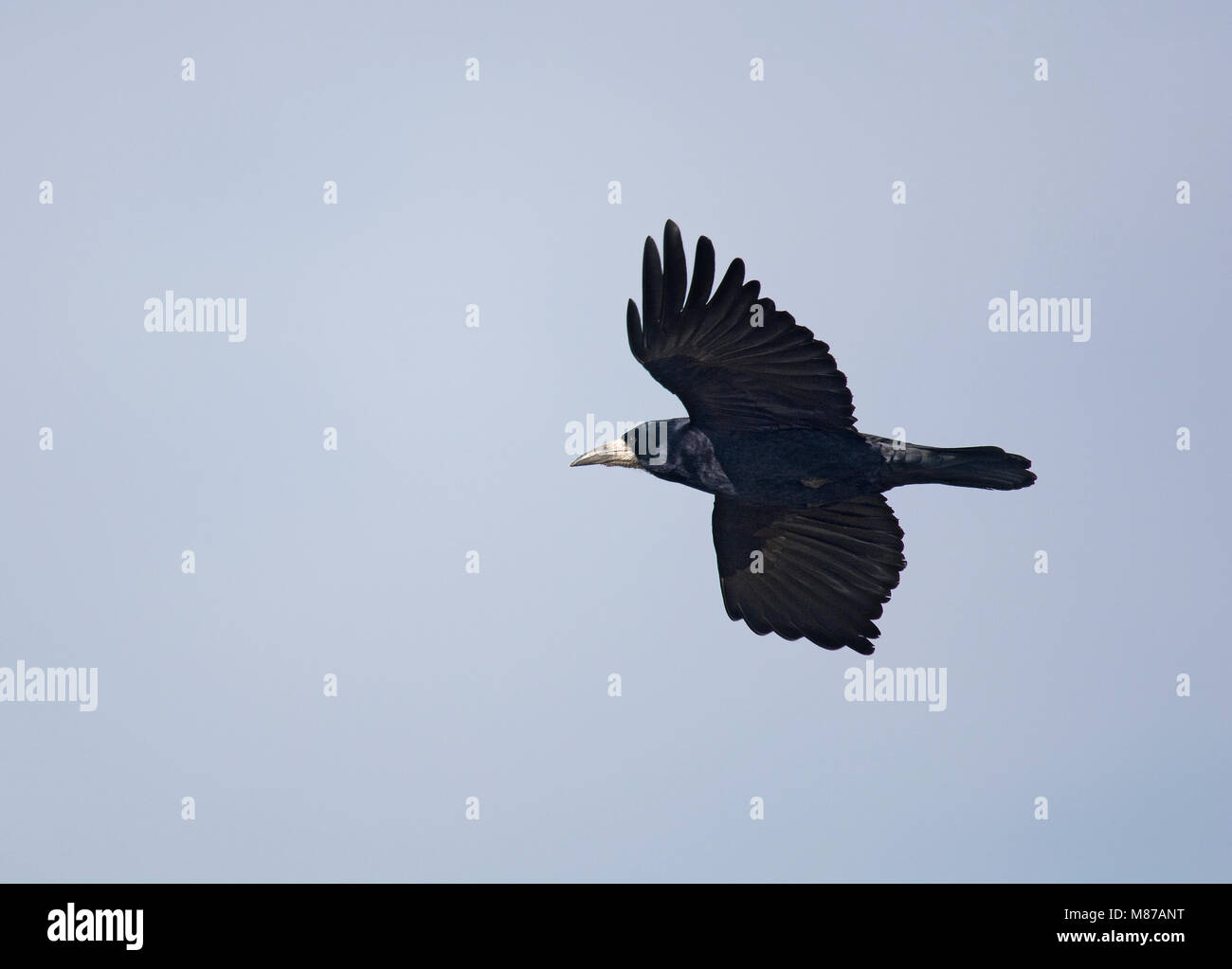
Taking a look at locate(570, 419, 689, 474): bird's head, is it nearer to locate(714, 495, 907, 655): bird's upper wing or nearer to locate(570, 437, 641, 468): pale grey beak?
locate(570, 437, 641, 468): pale grey beak

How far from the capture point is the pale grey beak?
15734 mm

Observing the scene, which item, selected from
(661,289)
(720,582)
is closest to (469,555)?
(720,582)

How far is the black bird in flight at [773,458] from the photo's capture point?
46.5 feet

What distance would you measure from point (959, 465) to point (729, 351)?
7.52 feet

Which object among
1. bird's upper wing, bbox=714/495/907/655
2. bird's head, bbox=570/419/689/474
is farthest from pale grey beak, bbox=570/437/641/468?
bird's upper wing, bbox=714/495/907/655

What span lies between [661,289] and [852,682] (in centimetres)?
565

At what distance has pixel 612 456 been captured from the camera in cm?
1584

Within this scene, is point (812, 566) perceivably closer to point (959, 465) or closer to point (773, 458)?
point (773, 458)

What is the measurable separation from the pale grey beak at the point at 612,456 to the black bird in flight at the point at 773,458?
0.01m

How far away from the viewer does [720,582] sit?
55.4 feet

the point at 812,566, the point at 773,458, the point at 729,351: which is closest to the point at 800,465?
the point at 773,458

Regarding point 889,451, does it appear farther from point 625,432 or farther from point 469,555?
point 469,555

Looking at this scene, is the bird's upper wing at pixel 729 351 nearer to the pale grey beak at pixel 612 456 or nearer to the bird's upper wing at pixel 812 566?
the pale grey beak at pixel 612 456
